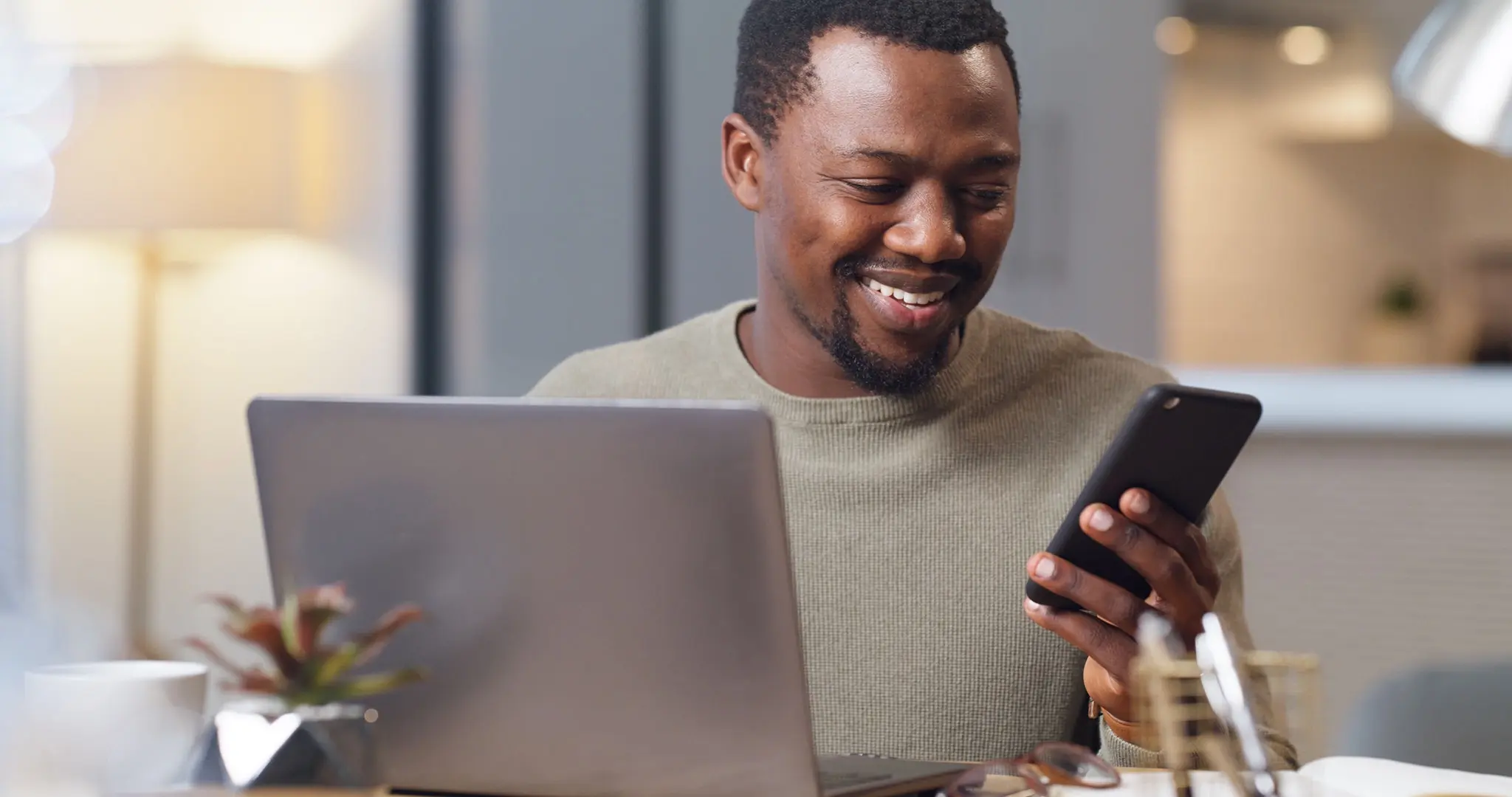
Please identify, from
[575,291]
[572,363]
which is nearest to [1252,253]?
[575,291]

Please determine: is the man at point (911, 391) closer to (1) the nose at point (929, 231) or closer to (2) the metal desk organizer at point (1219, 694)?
(1) the nose at point (929, 231)

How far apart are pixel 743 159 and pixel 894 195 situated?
8.1 inches

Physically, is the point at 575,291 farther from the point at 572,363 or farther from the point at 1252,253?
the point at 1252,253

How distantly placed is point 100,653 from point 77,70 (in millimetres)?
1045

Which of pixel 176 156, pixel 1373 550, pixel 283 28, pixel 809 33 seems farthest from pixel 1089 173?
pixel 809 33

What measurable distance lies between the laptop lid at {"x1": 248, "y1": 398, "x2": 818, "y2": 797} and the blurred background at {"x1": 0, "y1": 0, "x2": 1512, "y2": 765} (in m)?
2.17

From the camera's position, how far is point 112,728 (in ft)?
2.83

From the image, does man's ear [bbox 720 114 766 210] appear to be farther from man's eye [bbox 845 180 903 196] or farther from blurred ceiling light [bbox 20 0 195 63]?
blurred ceiling light [bbox 20 0 195 63]

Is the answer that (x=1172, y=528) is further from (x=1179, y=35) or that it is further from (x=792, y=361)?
(x=1179, y=35)

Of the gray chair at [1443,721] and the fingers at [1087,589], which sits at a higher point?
the fingers at [1087,589]

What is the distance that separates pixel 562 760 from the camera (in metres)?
0.86

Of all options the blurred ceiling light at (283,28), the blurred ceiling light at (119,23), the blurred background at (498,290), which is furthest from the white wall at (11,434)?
the blurred ceiling light at (283,28)

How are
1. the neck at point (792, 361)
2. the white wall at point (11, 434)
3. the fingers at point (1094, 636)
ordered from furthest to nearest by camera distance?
1. the white wall at point (11, 434)
2. the neck at point (792, 361)
3. the fingers at point (1094, 636)

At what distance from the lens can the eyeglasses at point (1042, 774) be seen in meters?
0.88
